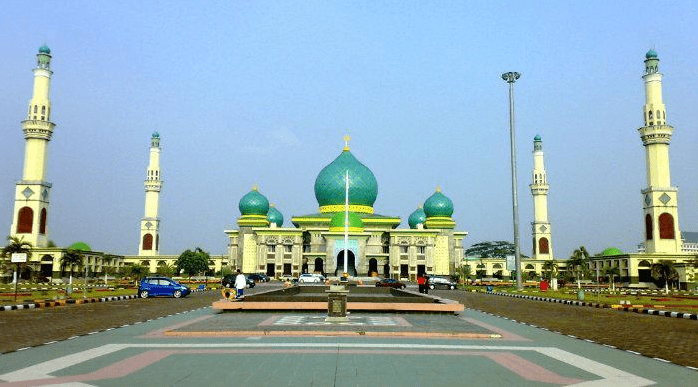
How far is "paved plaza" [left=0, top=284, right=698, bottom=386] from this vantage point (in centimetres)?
870

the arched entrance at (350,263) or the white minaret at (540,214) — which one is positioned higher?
the white minaret at (540,214)

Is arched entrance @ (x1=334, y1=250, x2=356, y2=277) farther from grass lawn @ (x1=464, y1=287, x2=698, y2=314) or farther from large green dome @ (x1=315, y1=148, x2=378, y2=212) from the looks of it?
grass lawn @ (x1=464, y1=287, x2=698, y2=314)

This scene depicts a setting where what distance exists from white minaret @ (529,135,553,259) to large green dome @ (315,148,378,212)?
29.8 metres

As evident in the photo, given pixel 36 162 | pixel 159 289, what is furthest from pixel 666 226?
pixel 36 162

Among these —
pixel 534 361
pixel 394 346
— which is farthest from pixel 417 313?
pixel 534 361

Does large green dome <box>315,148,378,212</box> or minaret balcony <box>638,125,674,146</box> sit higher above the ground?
minaret balcony <box>638,125,674,146</box>

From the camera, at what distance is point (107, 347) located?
40.7 feet

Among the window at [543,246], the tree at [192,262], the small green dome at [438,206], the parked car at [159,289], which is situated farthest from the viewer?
the window at [543,246]

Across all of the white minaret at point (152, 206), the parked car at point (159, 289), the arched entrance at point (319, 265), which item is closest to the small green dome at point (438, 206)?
the arched entrance at point (319, 265)

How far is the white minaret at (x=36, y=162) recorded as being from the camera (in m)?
70.8

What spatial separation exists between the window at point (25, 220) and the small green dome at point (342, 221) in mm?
36842

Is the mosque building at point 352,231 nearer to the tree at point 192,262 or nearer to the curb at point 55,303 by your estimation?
the tree at point 192,262

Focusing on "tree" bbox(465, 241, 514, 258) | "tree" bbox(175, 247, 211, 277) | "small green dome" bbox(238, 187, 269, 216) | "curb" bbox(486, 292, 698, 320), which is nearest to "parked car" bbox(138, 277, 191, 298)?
"curb" bbox(486, 292, 698, 320)

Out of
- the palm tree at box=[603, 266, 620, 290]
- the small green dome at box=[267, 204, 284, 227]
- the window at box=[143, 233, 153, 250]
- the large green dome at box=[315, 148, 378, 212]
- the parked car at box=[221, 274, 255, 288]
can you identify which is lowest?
the parked car at box=[221, 274, 255, 288]
